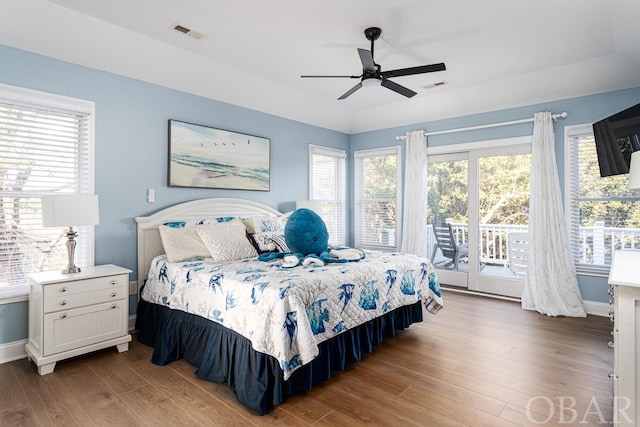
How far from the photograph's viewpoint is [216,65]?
3.68 meters

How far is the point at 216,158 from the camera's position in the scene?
4.06 m

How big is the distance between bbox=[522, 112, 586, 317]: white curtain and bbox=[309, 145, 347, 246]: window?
2806mm

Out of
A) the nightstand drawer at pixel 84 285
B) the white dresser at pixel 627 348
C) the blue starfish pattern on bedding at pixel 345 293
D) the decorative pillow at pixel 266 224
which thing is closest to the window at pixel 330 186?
the decorative pillow at pixel 266 224

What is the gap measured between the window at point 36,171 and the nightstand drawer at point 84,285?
532 mm

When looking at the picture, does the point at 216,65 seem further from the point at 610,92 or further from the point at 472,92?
the point at 610,92

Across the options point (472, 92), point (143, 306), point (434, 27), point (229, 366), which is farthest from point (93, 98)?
point (472, 92)

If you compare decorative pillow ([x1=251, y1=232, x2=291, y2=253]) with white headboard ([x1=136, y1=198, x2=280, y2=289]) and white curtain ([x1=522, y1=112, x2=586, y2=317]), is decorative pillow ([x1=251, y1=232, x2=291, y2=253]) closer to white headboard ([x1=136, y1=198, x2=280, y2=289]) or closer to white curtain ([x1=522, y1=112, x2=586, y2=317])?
white headboard ([x1=136, y1=198, x2=280, y2=289])

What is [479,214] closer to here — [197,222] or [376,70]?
[376,70]

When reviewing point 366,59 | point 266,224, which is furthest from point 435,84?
point 266,224

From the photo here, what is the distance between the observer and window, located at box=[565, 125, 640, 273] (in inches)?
148

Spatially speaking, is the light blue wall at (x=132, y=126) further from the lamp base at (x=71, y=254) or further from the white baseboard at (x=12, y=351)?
the lamp base at (x=71, y=254)

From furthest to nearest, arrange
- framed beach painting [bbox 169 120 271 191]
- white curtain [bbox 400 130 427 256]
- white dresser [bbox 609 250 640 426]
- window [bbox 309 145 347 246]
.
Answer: window [bbox 309 145 347 246], white curtain [bbox 400 130 427 256], framed beach painting [bbox 169 120 271 191], white dresser [bbox 609 250 640 426]

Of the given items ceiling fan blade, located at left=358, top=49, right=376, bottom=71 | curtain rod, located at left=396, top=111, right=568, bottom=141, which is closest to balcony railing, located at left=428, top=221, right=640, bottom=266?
curtain rod, located at left=396, top=111, right=568, bottom=141

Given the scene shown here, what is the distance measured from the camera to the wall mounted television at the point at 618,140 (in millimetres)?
2990
